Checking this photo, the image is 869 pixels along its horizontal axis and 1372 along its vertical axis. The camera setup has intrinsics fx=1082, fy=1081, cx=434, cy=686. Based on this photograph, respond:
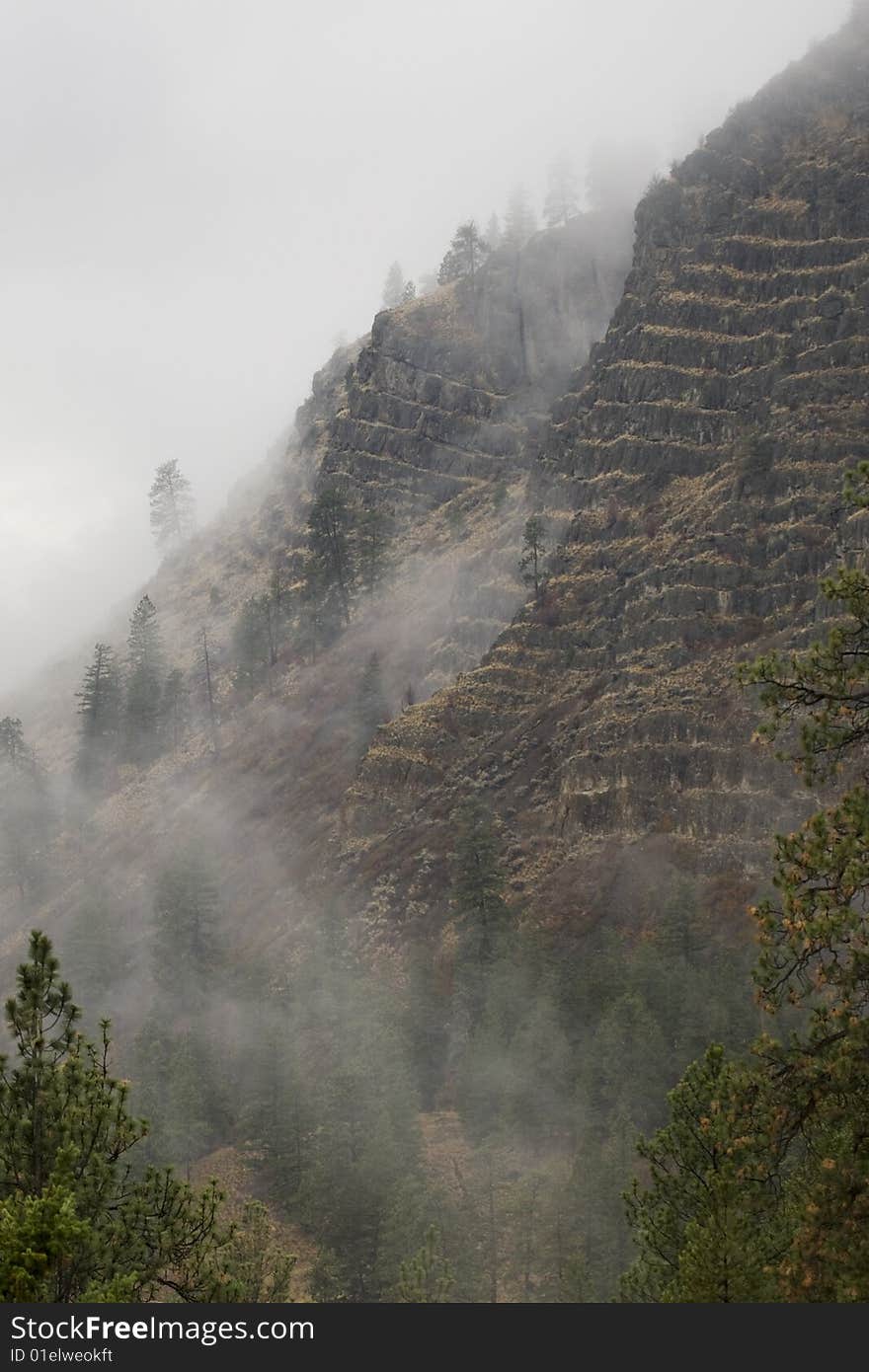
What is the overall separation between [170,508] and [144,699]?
55573 mm

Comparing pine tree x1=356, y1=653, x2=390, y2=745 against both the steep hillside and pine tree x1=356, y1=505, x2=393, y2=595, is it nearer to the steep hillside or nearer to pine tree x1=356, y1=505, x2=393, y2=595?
the steep hillside

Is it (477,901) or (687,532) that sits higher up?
(687,532)

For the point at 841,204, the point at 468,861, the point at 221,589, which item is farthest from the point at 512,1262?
the point at 221,589

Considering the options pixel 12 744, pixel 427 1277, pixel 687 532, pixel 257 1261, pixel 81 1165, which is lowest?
pixel 12 744

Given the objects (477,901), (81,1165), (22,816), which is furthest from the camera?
(22,816)

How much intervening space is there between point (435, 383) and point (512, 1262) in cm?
8779

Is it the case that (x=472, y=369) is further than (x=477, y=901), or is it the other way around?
(x=472, y=369)

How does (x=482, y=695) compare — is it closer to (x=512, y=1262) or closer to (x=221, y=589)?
(x=512, y=1262)

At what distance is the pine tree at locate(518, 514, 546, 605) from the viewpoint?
75.2 metres

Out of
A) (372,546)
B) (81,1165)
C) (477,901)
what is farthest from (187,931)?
(81,1165)

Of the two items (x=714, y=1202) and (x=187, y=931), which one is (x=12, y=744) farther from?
(x=714, y=1202)

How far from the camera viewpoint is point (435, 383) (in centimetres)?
10900

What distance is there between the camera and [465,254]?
124125 millimetres

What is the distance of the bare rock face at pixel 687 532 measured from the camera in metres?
59.1
